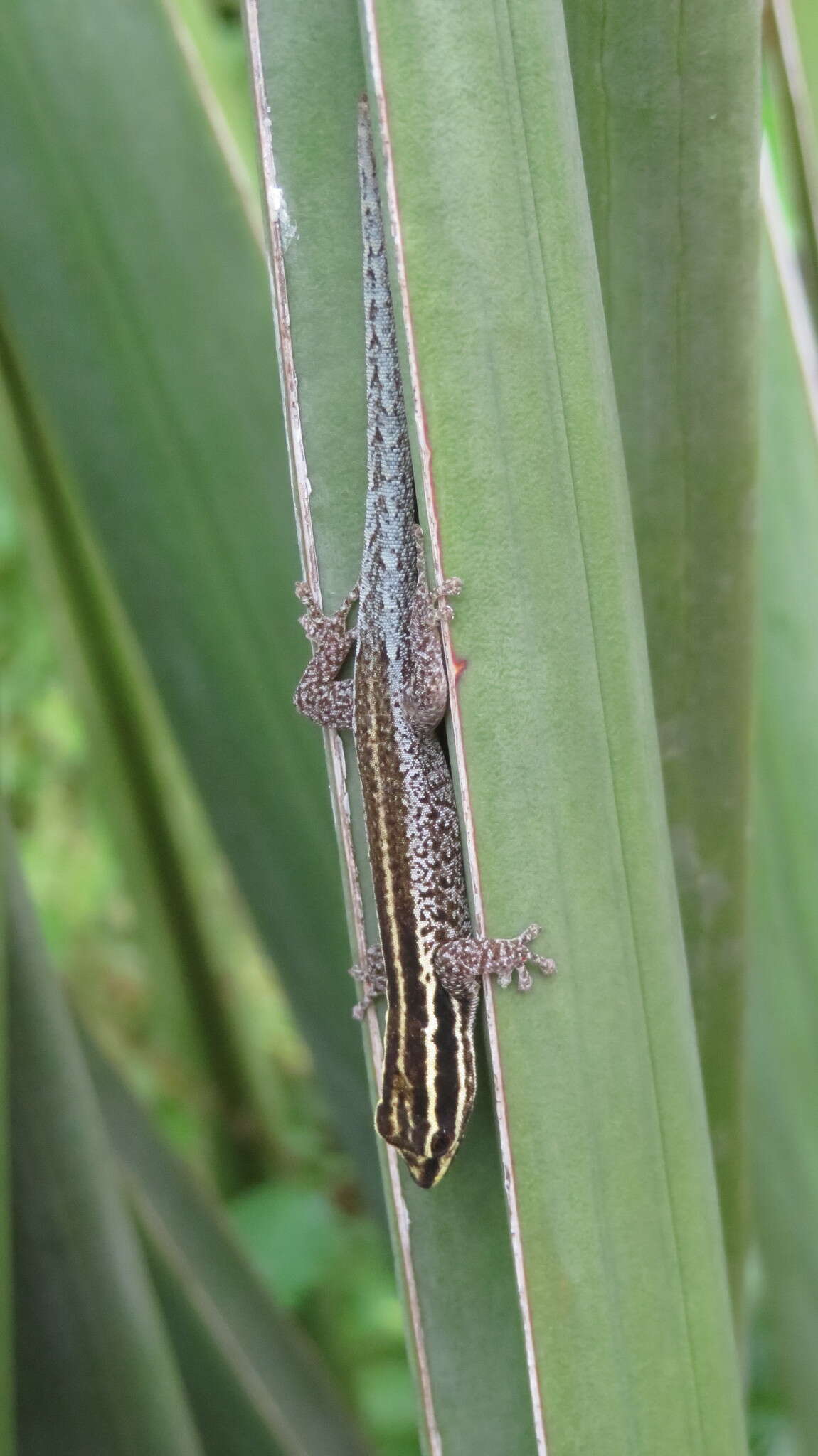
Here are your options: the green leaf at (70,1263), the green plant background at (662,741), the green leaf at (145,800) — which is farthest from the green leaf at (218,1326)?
the green leaf at (145,800)

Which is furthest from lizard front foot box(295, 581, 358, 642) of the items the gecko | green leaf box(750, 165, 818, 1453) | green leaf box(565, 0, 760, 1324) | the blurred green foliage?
the blurred green foliage

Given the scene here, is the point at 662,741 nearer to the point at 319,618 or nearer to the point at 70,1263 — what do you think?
the point at 319,618

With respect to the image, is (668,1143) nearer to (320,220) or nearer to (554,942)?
(554,942)

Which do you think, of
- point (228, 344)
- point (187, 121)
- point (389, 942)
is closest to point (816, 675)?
point (389, 942)

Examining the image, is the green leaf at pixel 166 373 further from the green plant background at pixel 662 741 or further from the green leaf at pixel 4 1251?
the green leaf at pixel 4 1251

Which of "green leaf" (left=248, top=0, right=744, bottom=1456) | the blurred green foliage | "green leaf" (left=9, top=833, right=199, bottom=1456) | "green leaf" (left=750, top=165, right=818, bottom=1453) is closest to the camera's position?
"green leaf" (left=248, top=0, right=744, bottom=1456)

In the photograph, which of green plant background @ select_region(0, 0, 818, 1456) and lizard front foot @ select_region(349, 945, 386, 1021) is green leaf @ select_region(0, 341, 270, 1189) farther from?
lizard front foot @ select_region(349, 945, 386, 1021)
